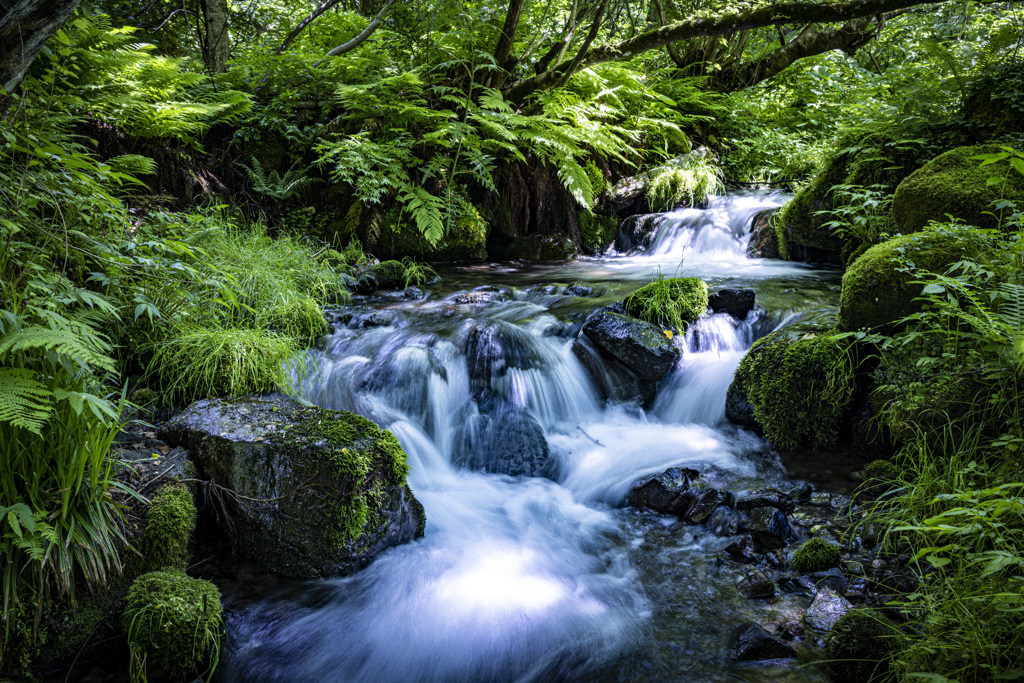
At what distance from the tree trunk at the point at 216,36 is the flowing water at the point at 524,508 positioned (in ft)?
18.4

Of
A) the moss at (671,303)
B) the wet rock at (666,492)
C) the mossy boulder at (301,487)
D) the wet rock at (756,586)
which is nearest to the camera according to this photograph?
the wet rock at (756,586)

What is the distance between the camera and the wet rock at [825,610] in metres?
2.42

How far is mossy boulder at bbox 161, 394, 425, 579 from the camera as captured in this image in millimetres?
2846

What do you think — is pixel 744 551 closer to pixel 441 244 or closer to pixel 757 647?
pixel 757 647

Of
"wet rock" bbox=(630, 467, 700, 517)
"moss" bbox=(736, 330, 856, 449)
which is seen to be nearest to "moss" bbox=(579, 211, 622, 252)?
"moss" bbox=(736, 330, 856, 449)

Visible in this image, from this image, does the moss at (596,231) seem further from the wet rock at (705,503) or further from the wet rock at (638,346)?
the wet rock at (705,503)

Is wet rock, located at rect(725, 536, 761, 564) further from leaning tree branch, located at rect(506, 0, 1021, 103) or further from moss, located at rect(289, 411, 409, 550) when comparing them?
leaning tree branch, located at rect(506, 0, 1021, 103)

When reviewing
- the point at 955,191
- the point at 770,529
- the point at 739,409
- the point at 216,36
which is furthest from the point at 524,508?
the point at 216,36

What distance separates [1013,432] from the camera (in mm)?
2676

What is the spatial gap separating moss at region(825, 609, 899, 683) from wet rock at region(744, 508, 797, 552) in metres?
0.73

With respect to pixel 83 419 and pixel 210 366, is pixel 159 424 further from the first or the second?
pixel 83 419

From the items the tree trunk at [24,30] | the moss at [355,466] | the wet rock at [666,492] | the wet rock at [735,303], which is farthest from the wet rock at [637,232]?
the tree trunk at [24,30]

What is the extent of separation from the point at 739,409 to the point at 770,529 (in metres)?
1.52

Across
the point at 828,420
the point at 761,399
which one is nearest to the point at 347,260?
the point at 761,399
